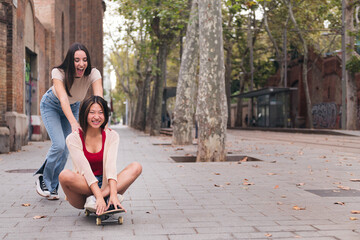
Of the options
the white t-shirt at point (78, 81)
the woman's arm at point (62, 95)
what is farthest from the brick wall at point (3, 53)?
the woman's arm at point (62, 95)

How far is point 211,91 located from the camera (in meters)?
9.84

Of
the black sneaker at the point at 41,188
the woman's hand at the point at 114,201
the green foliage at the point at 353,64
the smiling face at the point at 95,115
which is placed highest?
the green foliage at the point at 353,64

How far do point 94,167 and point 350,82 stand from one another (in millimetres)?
26627

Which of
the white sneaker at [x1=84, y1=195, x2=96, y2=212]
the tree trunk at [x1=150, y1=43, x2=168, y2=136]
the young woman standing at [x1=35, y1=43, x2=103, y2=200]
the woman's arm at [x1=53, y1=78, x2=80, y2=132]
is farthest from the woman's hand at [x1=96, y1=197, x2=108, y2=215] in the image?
the tree trunk at [x1=150, y1=43, x2=168, y2=136]

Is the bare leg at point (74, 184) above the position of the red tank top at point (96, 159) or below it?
below

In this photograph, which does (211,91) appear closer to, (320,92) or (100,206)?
(100,206)

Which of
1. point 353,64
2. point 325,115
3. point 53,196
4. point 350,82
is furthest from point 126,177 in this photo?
point 325,115

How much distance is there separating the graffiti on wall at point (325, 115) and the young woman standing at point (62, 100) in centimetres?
3601

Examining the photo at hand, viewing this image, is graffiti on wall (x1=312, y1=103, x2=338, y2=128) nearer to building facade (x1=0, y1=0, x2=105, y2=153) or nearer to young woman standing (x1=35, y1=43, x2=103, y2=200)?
building facade (x1=0, y1=0, x2=105, y2=153)

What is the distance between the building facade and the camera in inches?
505

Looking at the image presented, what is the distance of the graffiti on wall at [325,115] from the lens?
3872cm

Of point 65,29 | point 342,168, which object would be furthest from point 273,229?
point 65,29

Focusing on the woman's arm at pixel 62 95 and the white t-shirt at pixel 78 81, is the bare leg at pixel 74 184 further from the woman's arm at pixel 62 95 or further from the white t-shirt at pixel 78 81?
the white t-shirt at pixel 78 81

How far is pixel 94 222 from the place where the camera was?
426 centimetres
